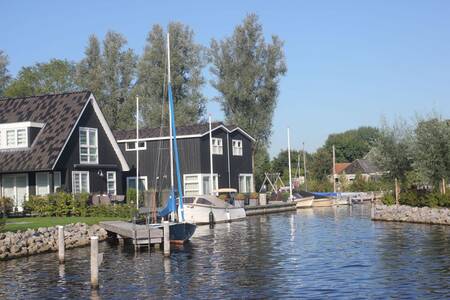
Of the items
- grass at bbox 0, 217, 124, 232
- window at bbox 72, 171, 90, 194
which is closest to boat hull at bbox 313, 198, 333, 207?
window at bbox 72, 171, 90, 194

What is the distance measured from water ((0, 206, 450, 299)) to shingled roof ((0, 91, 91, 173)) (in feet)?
42.5

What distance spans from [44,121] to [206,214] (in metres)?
14.5

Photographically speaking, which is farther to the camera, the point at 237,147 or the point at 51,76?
the point at 51,76

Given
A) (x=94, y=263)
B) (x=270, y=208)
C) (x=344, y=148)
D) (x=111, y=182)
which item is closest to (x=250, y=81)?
(x=270, y=208)

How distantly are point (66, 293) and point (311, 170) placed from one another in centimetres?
8907

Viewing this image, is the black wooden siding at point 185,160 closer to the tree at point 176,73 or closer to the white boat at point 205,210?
the white boat at point 205,210

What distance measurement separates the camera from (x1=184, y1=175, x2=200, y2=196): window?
6391 centimetres

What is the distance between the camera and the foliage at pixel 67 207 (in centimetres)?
4472

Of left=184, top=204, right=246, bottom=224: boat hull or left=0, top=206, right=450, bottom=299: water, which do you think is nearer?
left=0, top=206, right=450, bottom=299: water

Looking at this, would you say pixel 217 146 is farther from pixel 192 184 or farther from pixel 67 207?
pixel 67 207

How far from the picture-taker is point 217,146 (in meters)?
66.8

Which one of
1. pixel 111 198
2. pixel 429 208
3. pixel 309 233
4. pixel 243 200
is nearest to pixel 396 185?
pixel 429 208

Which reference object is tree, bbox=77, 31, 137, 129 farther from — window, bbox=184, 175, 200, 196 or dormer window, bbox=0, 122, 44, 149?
dormer window, bbox=0, 122, 44, 149

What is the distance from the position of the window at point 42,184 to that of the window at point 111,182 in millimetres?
6088
